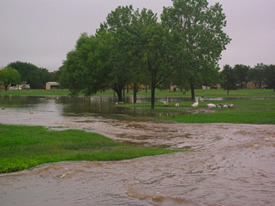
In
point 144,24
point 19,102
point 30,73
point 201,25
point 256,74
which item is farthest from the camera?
point 30,73

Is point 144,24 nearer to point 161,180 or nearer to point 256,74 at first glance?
point 161,180

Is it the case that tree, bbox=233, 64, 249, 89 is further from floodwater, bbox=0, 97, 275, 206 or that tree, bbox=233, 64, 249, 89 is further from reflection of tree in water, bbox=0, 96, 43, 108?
floodwater, bbox=0, 97, 275, 206

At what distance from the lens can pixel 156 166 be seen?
444 inches

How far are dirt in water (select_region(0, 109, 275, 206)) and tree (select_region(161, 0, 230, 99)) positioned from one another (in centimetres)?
3712

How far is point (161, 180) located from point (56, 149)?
5.86m

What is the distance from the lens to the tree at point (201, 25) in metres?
50.5

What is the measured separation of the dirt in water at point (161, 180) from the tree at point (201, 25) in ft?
122

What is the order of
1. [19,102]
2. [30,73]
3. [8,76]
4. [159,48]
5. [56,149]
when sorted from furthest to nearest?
[30,73]
[8,76]
[19,102]
[159,48]
[56,149]

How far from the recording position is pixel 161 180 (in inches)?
377

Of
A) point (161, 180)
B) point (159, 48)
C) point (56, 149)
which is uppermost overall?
point (159, 48)

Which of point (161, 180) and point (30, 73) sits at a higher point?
point (30, 73)

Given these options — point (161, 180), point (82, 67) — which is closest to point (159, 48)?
point (82, 67)

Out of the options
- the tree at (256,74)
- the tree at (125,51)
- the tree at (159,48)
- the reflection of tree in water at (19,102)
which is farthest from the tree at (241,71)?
the tree at (159,48)

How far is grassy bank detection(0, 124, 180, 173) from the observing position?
1164cm
